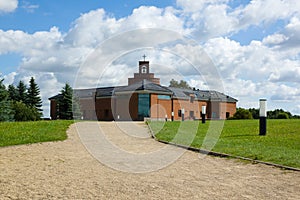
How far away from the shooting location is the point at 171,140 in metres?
14.1

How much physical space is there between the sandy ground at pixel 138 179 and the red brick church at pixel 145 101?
30.9 metres

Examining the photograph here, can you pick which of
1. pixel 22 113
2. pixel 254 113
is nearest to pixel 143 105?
pixel 254 113

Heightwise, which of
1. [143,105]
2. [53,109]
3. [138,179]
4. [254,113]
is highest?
[143,105]

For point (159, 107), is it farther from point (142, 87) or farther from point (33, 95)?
point (33, 95)

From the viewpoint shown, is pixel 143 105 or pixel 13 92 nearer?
pixel 143 105

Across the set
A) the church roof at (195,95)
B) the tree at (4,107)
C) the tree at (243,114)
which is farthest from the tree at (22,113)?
the tree at (243,114)

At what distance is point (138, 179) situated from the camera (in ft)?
23.9

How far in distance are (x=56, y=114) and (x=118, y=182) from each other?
186 ft

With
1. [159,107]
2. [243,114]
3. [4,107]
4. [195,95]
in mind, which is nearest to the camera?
[243,114]

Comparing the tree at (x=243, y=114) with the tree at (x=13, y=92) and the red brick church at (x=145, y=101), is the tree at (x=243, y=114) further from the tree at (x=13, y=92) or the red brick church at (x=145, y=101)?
the tree at (x=13, y=92)

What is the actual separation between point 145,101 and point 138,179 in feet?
127

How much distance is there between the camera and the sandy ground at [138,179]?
606cm

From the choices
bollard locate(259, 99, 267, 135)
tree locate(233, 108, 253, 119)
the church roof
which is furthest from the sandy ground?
the church roof

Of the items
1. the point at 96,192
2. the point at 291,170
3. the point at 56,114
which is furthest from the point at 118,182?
the point at 56,114
